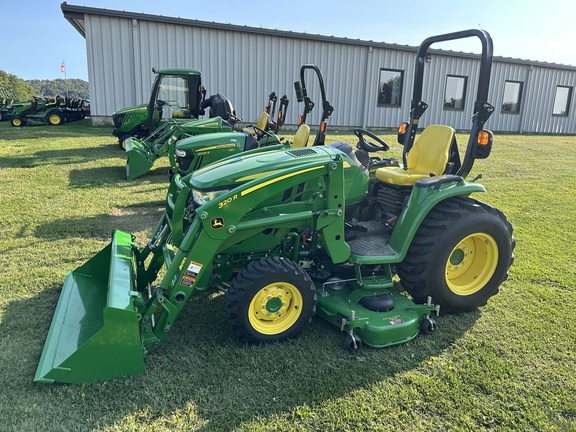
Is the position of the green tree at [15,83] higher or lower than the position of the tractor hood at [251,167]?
higher

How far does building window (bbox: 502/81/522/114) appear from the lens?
21.2 m

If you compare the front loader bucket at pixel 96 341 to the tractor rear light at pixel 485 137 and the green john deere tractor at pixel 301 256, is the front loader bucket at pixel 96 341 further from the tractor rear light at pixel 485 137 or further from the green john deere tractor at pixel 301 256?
the tractor rear light at pixel 485 137

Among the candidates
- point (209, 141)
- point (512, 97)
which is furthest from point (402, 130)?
point (512, 97)

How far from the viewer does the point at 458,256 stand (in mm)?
3848

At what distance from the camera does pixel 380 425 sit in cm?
253

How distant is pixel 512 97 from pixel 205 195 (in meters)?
22.0

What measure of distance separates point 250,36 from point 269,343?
15.6m

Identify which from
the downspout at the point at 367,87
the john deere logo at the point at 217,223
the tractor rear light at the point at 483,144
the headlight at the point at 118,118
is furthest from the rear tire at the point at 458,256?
the downspout at the point at 367,87

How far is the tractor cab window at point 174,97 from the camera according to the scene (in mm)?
10875

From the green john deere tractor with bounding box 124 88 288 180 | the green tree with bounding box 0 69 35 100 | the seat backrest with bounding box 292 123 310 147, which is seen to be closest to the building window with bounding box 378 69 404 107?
the green john deere tractor with bounding box 124 88 288 180

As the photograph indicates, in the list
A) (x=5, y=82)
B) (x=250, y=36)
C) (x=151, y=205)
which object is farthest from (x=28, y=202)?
(x=5, y=82)

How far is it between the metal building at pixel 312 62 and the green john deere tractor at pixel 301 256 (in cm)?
1342

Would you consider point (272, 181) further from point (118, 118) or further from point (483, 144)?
point (118, 118)

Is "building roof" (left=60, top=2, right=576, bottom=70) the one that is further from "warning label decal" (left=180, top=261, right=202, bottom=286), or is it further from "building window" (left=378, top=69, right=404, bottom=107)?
"warning label decal" (left=180, top=261, right=202, bottom=286)
